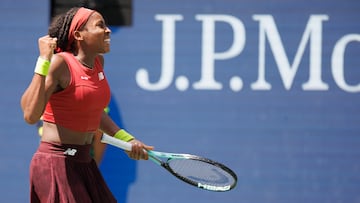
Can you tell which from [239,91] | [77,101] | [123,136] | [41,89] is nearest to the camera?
[41,89]

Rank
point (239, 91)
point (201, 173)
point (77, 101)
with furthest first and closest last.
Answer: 1. point (239, 91)
2. point (201, 173)
3. point (77, 101)

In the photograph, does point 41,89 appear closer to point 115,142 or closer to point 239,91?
point 115,142

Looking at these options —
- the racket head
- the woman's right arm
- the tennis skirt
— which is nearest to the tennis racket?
the racket head

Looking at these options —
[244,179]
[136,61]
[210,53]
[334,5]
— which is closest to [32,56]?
[136,61]

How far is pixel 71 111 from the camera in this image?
13.3 feet

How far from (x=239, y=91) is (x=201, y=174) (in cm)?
185

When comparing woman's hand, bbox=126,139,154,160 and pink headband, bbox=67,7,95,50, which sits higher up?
pink headband, bbox=67,7,95,50

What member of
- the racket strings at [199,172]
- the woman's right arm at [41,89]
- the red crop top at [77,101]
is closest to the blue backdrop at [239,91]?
the racket strings at [199,172]

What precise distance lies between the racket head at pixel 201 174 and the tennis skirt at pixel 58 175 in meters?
0.53

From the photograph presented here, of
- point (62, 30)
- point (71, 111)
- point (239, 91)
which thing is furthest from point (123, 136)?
point (239, 91)

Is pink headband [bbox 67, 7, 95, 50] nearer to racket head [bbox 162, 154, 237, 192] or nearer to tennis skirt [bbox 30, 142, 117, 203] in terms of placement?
tennis skirt [bbox 30, 142, 117, 203]

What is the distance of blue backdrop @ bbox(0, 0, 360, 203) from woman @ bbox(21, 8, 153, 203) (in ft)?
6.83

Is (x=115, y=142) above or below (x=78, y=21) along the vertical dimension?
below

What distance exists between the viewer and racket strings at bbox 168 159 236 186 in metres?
4.45
